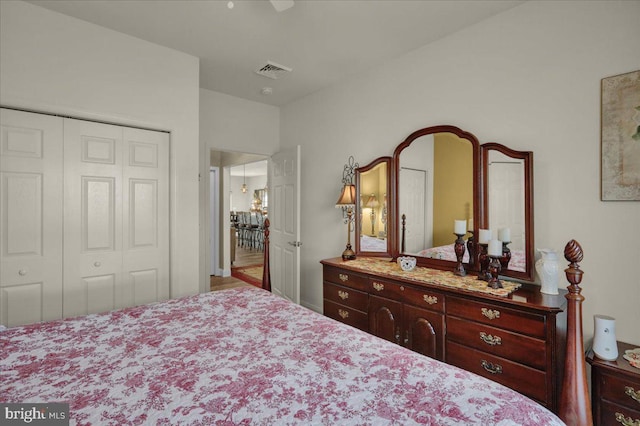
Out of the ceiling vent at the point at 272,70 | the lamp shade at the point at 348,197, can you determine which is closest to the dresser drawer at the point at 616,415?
the lamp shade at the point at 348,197

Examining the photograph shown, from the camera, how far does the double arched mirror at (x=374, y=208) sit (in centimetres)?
304

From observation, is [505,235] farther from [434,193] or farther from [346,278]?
[346,278]

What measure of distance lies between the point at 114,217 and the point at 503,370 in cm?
306

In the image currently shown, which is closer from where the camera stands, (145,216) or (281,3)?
(281,3)

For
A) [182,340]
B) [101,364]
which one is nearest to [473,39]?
[182,340]

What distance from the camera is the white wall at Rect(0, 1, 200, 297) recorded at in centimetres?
220

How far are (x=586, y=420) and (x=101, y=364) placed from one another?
1811mm

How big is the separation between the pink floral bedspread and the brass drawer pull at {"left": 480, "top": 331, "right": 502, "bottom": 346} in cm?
96

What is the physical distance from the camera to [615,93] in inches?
72.7

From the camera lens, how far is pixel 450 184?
256cm

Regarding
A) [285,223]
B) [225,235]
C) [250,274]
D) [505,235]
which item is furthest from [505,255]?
[225,235]

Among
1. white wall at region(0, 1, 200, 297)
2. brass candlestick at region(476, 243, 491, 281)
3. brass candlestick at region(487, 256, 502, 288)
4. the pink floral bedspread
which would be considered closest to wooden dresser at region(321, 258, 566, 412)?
brass candlestick at region(487, 256, 502, 288)

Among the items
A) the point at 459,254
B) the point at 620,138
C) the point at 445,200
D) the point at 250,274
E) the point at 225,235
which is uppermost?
the point at 620,138

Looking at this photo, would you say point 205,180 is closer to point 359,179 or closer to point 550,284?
Answer: point 359,179
